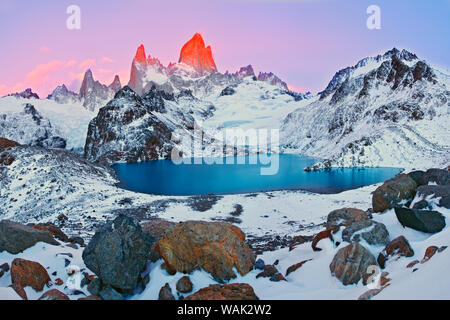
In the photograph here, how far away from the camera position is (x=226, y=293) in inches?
307

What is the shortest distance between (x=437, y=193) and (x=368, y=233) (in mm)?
4191

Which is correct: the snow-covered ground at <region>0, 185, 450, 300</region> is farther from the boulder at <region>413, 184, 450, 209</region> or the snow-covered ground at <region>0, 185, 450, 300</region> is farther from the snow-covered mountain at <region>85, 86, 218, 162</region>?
the snow-covered mountain at <region>85, 86, 218, 162</region>

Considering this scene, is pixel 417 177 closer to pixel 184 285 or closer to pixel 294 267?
pixel 294 267

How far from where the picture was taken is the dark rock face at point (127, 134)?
14138 cm

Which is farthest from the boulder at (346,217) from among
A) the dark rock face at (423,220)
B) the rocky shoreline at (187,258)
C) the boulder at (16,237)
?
the boulder at (16,237)

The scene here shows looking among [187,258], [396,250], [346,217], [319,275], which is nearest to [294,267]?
[319,275]

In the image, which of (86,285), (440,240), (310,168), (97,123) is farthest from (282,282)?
(97,123)

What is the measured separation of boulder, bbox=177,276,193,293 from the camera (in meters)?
8.79

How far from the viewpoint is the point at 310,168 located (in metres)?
91.3

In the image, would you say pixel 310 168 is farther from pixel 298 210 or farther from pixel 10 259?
pixel 10 259

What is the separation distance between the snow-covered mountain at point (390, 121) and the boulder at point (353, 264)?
3245 inches

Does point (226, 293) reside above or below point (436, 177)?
below

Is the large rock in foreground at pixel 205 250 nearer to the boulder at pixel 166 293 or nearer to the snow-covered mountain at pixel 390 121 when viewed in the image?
the boulder at pixel 166 293
